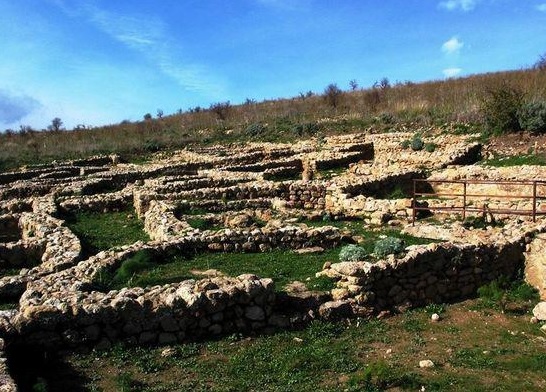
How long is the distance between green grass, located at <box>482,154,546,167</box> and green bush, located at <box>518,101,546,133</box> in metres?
2.48

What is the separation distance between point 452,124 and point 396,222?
17914 millimetres

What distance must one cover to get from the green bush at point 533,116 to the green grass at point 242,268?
16.5 m

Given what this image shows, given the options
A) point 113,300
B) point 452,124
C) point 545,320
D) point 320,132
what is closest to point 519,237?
point 545,320

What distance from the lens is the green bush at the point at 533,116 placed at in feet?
78.6

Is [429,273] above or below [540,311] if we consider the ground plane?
above

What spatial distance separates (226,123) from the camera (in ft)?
162

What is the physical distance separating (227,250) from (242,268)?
1.29m

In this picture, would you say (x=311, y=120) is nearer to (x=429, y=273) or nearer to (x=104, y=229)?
(x=104, y=229)

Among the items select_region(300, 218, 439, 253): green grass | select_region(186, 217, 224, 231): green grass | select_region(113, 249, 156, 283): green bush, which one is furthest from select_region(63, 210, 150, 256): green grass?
select_region(300, 218, 439, 253): green grass

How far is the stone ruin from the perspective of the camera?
743cm

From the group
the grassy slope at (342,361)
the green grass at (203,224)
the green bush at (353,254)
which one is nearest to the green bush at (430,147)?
the green grass at (203,224)

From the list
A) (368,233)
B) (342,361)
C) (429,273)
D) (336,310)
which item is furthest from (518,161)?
(342,361)

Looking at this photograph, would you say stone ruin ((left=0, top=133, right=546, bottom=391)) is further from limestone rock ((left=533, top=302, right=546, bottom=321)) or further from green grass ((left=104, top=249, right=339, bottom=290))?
limestone rock ((left=533, top=302, right=546, bottom=321))

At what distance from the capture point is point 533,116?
24.4 metres
